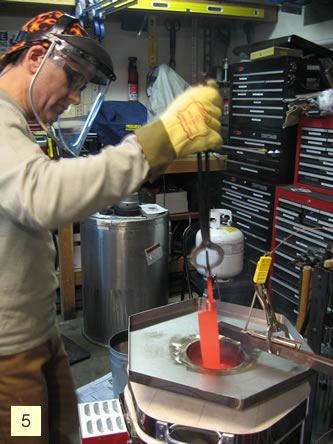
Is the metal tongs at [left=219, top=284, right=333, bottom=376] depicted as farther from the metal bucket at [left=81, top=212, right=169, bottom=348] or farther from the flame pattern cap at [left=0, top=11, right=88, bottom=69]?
the metal bucket at [left=81, top=212, right=169, bottom=348]

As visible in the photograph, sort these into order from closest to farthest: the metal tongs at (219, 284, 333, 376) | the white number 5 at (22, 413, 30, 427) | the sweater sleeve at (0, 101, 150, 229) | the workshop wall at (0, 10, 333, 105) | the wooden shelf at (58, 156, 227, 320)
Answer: the sweater sleeve at (0, 101, 150, 229) < the metal tongs at (219, 284, 333, 376) < the white number 5 at (22, 413, 30, 427) < the wooden shelf at (58, 156, 227, 320) < the workshop wall at (0, 10, 333, 105)

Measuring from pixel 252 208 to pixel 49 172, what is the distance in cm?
192

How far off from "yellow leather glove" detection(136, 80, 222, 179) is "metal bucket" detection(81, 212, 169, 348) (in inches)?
55.8

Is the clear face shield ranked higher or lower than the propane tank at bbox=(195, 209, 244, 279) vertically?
higher

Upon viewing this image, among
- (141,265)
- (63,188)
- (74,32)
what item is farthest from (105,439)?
(141,265)

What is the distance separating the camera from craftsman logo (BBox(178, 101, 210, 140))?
2.40 ft

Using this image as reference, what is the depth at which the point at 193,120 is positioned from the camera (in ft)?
2.40

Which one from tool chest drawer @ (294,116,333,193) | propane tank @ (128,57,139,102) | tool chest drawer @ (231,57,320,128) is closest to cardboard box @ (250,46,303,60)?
tool chest drawer @ (231,57,320,128)

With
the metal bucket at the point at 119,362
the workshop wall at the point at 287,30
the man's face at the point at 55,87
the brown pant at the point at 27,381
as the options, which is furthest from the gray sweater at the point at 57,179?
the workshop wall at the point at 287,30

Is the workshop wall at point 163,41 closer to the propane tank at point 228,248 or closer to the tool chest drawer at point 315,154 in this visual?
the tool chest drawer at point 315,154

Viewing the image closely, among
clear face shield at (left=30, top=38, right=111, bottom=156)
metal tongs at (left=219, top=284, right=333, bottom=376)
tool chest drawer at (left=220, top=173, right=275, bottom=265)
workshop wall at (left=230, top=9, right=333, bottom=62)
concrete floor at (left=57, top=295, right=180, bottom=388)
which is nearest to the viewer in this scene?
metal tongs at (left=219, top=284, right=333, bottom=376)

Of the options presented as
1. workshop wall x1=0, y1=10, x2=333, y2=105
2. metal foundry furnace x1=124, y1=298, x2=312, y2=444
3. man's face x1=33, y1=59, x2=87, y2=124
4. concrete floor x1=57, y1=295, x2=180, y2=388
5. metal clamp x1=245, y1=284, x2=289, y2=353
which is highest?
workshop wall x1=0, y1=10, x2=333, y2=105

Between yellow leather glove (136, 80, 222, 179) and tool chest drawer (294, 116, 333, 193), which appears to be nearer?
yellow leather glove (136, 80, 222, 179)

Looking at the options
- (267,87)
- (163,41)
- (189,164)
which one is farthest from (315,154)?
(163,41)
